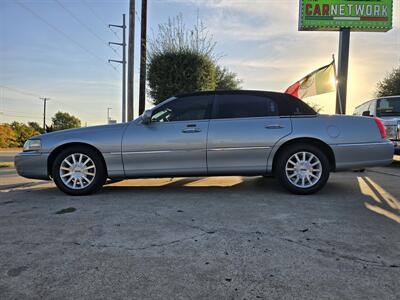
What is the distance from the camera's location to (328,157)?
5.10 metres

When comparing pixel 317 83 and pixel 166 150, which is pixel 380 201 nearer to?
pixel 166 150

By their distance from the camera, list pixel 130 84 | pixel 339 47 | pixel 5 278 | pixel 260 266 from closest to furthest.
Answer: pixel 5 278
pixel 260 266
pixel 130 84
pixel 339 47

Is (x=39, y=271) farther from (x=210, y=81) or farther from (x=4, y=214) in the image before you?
(x=210, y=81)

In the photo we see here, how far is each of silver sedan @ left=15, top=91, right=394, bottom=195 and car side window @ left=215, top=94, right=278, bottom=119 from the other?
15 millimetres

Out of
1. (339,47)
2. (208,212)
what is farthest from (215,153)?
(339,47)

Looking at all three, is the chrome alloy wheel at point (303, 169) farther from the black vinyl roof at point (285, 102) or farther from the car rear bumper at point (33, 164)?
the car rear bumper at point (33, 164)

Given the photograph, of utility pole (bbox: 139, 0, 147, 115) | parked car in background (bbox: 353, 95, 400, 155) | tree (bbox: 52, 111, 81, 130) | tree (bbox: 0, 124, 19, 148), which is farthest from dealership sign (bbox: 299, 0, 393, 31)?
tree (bbox: 52, 111, 81, 130)

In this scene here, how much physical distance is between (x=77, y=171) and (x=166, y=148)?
1338 mm

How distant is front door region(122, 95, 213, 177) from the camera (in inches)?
196

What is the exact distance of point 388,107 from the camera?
8.91 m

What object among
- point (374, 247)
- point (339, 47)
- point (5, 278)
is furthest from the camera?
point (339, 47)

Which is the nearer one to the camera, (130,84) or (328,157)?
(328,157)

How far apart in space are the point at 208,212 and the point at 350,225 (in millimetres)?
1484

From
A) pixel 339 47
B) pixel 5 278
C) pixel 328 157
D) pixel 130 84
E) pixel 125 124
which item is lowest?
pixel 5 278
